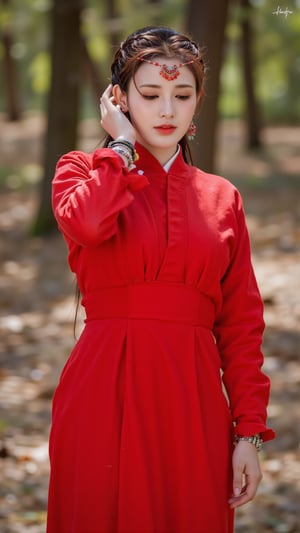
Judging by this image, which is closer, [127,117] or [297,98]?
[127,117]

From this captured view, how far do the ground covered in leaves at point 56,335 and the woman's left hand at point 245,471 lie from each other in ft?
6.66

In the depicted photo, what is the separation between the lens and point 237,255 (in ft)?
9.21

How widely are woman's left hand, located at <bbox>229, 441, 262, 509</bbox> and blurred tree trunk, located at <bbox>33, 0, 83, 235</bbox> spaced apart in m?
9.63

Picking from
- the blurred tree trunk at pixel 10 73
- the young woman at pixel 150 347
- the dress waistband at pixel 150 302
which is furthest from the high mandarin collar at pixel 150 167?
the blurred tree trunk at pixel 10 73

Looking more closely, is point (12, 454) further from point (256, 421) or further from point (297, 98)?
point (297, 98)

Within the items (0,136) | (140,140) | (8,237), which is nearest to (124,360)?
(140,140)

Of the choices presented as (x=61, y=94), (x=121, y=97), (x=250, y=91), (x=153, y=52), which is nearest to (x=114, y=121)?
(x=121, y=97)

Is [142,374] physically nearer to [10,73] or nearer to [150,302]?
[150,302]

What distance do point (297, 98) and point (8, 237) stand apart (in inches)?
637

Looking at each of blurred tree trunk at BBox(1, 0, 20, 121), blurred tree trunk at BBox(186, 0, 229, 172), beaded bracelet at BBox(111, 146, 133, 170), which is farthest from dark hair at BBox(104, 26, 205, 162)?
blurred tree trunk at BBox(1, 0, 20, 121)

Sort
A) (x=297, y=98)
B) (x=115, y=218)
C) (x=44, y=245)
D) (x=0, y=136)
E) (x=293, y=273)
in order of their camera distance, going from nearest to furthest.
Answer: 1. (x=115, y=218)
2. (x=293, y=273)
3. (x=44, y=245)
4. (x=0, y=136)
5. (x=297, y=98)

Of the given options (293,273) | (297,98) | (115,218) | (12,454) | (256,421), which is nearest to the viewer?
(115,218)

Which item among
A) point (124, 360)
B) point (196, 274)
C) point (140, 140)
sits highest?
point (140, 140)

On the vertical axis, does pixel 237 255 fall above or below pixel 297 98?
below
